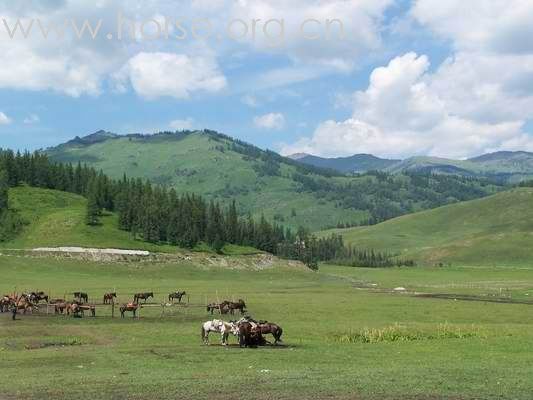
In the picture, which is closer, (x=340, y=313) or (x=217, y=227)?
(x=340, y=313)

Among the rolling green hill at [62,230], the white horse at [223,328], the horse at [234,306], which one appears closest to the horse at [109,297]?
the horse at [234,306]

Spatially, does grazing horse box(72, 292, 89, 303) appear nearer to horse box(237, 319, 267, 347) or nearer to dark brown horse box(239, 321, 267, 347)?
horse box(237, 319, 267, 347)

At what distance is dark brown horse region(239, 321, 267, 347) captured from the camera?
3922 centimetres

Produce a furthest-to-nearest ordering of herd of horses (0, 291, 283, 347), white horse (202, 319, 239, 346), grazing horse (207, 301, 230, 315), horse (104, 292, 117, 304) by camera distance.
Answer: horse (104, 292, 117, 304)
grazing horse (207, 301, 230, 315)
white horse (202, 319, 239, 346)
herd of horses (0, 291, 283, 347)

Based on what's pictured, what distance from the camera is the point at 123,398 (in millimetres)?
22844

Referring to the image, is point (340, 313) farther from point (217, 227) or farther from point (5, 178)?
point (5, 178)

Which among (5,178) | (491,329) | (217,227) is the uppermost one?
(5,178)

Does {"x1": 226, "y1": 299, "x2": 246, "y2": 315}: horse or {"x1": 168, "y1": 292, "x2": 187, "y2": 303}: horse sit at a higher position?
{"x1": 168, "y1": 292, "x2": 187, "y2": 303}: horse

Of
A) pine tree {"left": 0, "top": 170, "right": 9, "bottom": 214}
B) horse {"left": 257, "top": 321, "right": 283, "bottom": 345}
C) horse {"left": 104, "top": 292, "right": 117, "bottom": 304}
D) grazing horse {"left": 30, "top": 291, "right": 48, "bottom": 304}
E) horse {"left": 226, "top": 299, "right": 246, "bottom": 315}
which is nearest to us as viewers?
horse {"left": 257, "top": 321, "right": 283, "bottom": 345}

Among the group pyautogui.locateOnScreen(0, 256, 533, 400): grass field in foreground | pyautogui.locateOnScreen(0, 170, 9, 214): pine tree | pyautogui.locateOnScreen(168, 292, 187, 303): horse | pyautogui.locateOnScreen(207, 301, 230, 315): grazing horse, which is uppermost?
pyautogui.locateOnScreen(0, 170, 9, 214): pine tree

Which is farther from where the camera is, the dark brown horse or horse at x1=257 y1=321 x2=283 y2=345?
horse at x1=257 y1=321 x2=283 y2=345

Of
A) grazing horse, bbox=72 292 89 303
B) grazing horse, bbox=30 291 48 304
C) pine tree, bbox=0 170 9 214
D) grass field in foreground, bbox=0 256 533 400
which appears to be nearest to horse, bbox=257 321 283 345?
grass field in foreground, bbox=0 256 533 400

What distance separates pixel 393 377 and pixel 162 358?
508 inches

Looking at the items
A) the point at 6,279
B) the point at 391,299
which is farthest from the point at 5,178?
the point at 391,299
